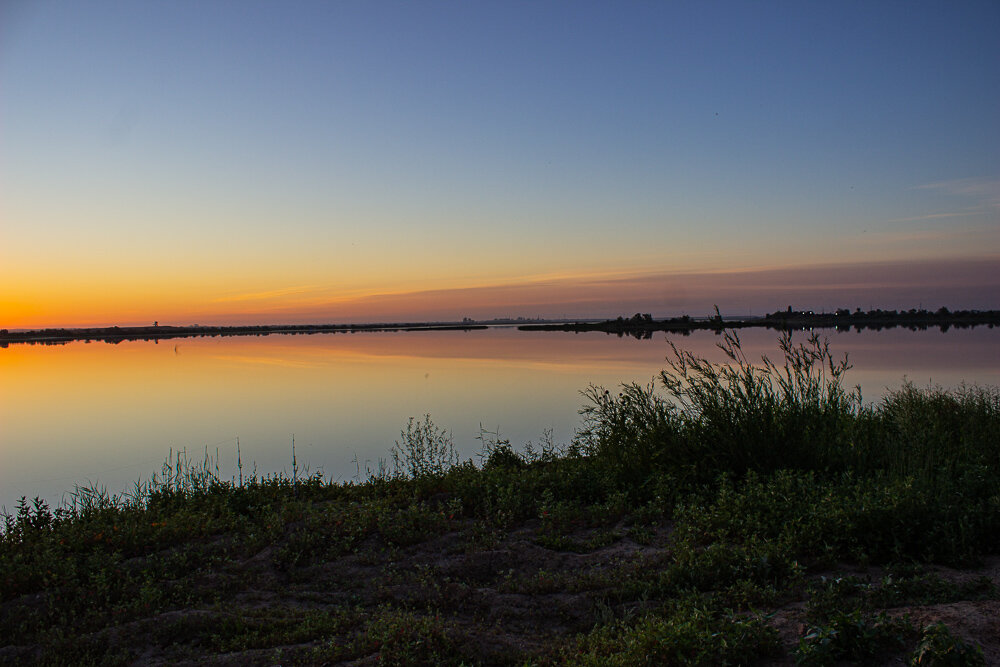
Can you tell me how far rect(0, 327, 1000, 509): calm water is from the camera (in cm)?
1552

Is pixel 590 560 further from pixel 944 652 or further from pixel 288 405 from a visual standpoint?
pixel 288 405

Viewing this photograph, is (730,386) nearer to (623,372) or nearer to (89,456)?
(89,456)

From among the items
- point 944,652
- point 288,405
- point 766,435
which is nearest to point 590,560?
point 944,652

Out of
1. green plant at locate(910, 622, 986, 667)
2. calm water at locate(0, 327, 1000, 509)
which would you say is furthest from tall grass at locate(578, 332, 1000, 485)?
calm water at locate(0, 327, 1000, 509)

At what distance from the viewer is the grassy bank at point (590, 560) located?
4484 millimetres

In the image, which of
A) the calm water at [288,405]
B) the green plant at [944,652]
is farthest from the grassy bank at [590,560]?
the calm water at [288,405]

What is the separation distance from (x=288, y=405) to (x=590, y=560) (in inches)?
768

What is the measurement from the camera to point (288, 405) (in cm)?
2352

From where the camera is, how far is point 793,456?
803 cm

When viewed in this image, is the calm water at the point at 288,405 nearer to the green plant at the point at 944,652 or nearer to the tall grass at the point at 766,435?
the tall grass at the point at 766,435

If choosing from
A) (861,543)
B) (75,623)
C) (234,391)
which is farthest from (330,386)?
(861,543)

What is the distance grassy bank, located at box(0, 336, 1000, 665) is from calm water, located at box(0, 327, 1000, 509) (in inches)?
254

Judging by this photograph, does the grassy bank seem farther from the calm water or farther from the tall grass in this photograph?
the calm water

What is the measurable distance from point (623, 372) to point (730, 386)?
22796 millimetres
